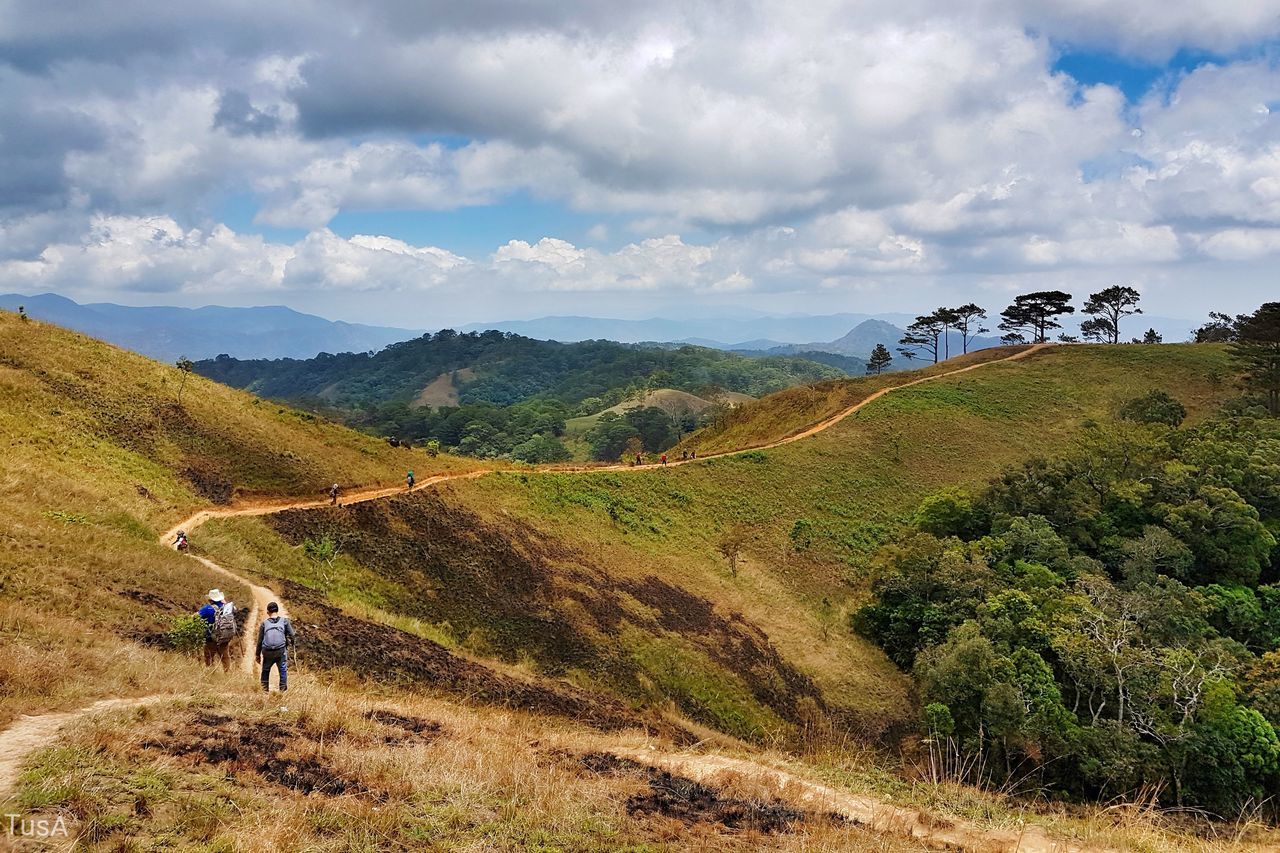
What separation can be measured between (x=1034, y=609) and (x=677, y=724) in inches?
522

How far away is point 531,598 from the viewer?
22219 millimetres

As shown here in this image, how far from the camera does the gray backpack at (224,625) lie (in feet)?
36.2

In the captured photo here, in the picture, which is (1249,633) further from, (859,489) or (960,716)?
(859,489)

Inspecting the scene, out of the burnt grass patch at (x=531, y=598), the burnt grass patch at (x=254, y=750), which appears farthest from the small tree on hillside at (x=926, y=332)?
the burnt grass patch at (x=254, y=750)

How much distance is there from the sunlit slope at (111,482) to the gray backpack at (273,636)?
105 cm

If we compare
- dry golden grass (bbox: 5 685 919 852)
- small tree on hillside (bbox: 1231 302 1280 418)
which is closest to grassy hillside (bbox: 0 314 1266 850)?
dry golden grass (bbox: 5 685 919 852)

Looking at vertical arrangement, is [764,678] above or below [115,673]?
below

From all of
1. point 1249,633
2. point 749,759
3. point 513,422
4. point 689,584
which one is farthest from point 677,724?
point 513,422

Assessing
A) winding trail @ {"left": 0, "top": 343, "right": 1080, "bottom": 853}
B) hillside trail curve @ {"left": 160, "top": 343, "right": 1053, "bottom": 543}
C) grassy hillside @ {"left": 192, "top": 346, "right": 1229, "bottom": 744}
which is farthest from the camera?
hillside trail curve @ {"left": 160, "top": 343, "right": 1053, "bottom": 543}

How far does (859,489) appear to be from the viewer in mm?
40500

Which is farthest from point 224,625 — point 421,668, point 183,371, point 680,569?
point 183,371

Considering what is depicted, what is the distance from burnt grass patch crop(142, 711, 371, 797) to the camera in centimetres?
661

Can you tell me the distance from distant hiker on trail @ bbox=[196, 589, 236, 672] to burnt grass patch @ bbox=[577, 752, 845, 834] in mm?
6990

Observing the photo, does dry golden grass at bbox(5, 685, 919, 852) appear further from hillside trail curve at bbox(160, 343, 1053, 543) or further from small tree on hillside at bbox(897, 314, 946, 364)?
small tree on hillside at bbox(897, 314, 946, 364)
